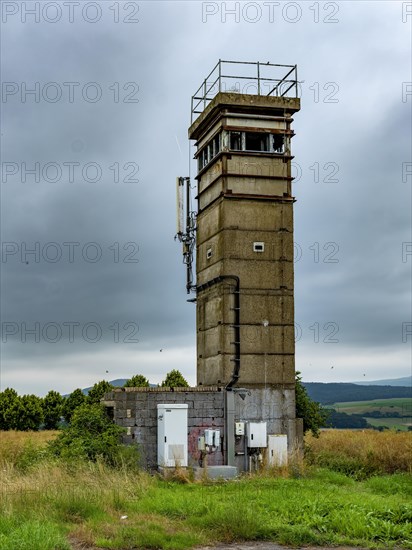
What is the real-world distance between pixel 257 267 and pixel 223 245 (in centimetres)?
155

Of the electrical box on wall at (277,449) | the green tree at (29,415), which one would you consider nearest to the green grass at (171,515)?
the electrical box on wall at (277,449)

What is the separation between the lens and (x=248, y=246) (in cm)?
2812

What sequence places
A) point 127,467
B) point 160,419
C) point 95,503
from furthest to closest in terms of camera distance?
point 160,419 → point 127,467 → point 95,503

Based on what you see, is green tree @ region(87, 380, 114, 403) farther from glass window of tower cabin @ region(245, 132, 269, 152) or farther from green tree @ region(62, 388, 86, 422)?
glass window of tower cabin @ region(245, 132, 269, 152)

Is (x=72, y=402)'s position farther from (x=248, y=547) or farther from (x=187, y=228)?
(x=248, y=547)

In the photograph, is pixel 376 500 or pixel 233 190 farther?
pixel 233 190

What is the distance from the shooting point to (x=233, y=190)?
1116 inches

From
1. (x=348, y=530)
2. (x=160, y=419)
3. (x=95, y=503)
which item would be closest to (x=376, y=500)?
(x=348, y=530)

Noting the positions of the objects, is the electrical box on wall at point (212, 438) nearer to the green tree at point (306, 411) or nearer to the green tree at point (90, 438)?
the green tree at point (90, 438)

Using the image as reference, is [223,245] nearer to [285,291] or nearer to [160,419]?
[285,291]

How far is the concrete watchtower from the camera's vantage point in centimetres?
2756

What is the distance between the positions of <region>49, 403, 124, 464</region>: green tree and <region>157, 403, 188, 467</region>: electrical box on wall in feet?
4.52

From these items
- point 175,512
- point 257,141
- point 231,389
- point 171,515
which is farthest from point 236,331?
point 171,515

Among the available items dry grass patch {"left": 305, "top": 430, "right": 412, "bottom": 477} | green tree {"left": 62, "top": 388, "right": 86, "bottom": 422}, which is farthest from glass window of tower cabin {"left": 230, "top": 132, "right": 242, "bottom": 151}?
green tree {"left": 62, "top": 388, "right": 86, "bottom": 422}
